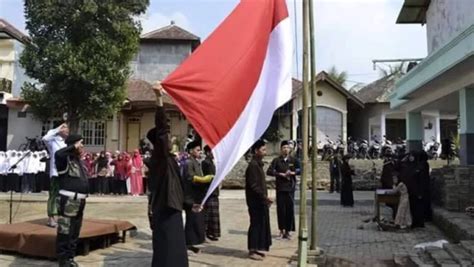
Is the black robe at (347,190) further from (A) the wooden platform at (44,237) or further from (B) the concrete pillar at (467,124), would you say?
(A) the wooden platform at (44,237)

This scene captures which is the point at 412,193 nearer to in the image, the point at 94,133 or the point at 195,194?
the point at 195,194

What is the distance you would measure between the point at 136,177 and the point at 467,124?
11824mm

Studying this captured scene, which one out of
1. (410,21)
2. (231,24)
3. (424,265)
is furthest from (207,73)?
(410,21)

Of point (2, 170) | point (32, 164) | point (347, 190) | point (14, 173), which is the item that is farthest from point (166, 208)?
point (2, 170)

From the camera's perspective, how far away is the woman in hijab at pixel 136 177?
20.2 metres

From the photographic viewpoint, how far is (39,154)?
2039cm

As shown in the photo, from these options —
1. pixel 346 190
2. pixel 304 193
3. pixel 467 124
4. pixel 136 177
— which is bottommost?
pixel 346 190

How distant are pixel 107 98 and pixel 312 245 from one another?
15075 mm

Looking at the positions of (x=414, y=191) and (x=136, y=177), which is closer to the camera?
(x=414, y=191)

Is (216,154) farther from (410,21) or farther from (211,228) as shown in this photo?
(410,21)

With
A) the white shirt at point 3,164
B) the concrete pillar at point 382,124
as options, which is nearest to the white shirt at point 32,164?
the white shirt at point 3,164

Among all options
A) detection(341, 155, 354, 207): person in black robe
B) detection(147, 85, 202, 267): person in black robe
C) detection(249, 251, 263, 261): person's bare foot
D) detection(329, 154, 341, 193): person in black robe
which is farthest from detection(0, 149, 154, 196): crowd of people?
detection(147, 85, 202, 267): person in black robe

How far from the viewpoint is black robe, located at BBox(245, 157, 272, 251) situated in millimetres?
8516

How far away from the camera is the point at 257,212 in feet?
28.5
